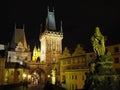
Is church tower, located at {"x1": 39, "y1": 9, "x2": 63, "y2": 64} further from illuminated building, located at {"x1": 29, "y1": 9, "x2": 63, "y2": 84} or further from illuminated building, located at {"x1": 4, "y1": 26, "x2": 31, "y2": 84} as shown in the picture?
illuminated building, located at {"x1": 4, "y1": 26, "x2": 31, "y2": 84}

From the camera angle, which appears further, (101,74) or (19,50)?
(19,50)

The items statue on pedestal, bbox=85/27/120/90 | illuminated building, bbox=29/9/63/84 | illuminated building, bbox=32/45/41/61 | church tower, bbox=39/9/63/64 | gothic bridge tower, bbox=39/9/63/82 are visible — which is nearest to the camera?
statue on pedestal, bbox=85/27/120/90

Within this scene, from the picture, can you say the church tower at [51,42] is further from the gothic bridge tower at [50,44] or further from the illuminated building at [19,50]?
the illuminated building at [19,50]

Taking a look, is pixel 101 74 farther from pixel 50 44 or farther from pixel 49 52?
pixel 50 44

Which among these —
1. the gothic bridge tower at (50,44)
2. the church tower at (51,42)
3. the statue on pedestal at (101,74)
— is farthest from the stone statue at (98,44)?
the church tower at (51,42)

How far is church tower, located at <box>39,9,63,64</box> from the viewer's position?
78.4 meters

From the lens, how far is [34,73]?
7806 centimetres

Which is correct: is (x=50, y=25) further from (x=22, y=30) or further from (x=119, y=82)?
(x=119, y=82)

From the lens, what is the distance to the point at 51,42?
3228 inches

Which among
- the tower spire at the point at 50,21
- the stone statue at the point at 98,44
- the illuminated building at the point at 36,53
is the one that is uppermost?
the tower spire at the point at 50,21

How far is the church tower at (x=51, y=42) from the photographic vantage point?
257ft

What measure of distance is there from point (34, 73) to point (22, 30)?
1000 inches

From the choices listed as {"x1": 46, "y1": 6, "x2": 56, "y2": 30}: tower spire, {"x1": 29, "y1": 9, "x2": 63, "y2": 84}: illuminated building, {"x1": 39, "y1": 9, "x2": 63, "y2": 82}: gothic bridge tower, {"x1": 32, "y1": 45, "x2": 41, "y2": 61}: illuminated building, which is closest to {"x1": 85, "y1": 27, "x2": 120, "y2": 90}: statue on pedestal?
{"x1": 29, "y1": 9, "x2": 63, "y2": 84}: illuminated building

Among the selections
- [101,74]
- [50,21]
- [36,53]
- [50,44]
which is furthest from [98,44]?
[36,53]
